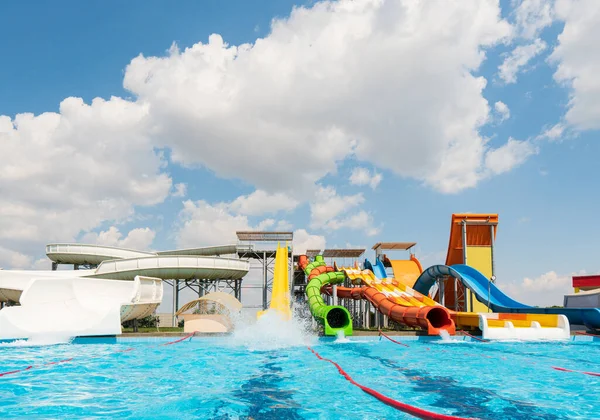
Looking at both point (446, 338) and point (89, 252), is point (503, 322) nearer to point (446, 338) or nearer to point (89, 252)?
point (446, 338)

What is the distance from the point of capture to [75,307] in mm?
16172

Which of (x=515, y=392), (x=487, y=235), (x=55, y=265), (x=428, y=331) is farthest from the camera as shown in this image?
(x=55, y=265)

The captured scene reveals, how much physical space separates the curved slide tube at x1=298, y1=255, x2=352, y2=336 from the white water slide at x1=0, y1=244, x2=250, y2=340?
5498mm

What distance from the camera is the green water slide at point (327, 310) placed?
47.7ft

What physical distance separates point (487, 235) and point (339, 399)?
61.3ft

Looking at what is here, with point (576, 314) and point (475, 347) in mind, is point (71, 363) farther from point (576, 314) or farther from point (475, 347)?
point (576, 314)

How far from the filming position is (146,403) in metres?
6.29

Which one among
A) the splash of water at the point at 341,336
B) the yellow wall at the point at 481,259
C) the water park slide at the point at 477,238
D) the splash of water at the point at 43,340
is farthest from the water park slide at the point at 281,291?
the yellow wall at the point at 481,259

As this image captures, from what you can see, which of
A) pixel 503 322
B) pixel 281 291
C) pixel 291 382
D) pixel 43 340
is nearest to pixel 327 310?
pixel 281 291

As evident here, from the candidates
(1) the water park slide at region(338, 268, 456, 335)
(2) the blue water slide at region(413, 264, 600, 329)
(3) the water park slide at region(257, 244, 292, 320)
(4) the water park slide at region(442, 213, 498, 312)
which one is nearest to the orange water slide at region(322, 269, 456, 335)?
(1) the water park slide at region(338, 268, 456, 335)

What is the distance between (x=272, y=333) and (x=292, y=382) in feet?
24.6

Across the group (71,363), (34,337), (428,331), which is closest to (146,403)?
(71,363)

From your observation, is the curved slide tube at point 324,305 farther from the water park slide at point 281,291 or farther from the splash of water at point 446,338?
the splash of water at point 446,338

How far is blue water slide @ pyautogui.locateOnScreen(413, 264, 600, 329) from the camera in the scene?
16.4 metres
